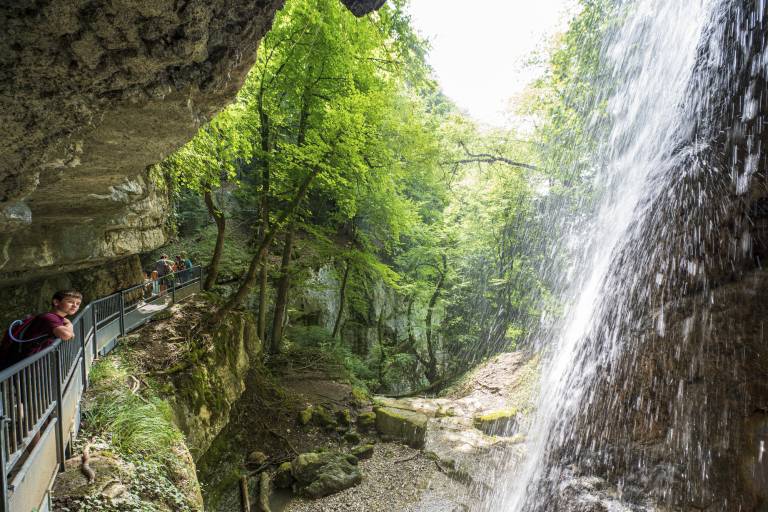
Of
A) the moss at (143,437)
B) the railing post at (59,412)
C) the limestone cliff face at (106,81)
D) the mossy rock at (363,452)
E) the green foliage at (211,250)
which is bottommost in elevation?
the mossy rock at (363,452)

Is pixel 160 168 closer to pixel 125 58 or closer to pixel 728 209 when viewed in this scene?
pixel 125 58

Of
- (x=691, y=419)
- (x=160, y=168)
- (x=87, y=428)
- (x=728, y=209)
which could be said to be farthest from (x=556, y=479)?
(x=160, y=168)

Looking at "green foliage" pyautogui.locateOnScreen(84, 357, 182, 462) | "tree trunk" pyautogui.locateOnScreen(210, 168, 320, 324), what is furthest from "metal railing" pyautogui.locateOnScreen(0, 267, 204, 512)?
"tree trunk" pyautogui.locateOnScreen(210, 168, 320, 324)

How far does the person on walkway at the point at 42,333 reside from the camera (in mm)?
3312

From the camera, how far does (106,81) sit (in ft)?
8.50

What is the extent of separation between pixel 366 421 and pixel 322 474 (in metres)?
2.94

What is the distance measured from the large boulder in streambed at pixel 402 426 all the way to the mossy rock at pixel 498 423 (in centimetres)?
223

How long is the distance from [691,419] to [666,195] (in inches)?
114

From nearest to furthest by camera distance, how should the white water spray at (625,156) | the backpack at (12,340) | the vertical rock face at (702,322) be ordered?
the backpack at (12,340), the vertical rock face at (702,322), the white water spray at (625,156)

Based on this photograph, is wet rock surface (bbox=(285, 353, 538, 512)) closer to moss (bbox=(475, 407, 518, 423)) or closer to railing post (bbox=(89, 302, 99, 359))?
moss (bbox=(475, 407, 518, 423))

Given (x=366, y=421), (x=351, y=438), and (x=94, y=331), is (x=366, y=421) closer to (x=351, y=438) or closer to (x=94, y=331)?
(x=351, y=438)

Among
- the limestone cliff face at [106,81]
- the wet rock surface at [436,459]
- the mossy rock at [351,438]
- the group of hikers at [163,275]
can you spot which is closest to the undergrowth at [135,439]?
the limestone cliff face at [106,81]

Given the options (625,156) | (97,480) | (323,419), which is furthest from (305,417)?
(625,156)

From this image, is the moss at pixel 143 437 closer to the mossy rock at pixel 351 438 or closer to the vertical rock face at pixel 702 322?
the vertical rock face at pixel 702 322
